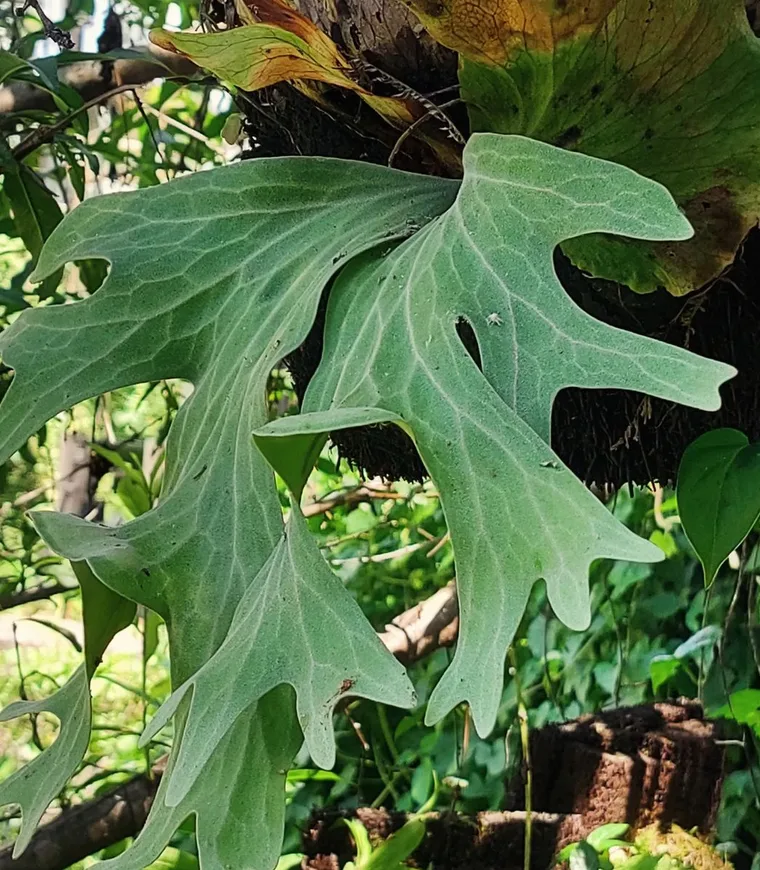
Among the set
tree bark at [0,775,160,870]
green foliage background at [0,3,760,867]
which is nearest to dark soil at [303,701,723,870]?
green foliage background at [0,3,760,867]

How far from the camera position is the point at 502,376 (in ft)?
1.18

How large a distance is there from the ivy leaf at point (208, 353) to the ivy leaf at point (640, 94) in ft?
0.26

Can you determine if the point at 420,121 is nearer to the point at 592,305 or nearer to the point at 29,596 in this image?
the point at 592,305

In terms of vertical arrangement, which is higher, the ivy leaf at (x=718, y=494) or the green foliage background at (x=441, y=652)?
the ivy leaf at (x=718, y=494)

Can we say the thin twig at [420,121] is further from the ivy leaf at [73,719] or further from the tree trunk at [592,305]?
the ivy leaf at [73,719]

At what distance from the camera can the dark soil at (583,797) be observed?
1025 mm

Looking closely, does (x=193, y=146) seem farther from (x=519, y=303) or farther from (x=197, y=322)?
(x=519, y=303)

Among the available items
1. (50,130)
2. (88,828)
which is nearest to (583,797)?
(88,828)

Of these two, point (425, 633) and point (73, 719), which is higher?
point (73, 719)

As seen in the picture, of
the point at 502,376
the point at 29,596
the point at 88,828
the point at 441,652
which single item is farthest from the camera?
the point at 441,652

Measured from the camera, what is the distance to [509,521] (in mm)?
328

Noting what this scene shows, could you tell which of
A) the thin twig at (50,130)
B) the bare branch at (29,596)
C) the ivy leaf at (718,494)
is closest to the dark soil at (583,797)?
the bare branch at (29,596)

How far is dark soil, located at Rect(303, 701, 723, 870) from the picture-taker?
3.36ft

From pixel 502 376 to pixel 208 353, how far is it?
7.6 inches
